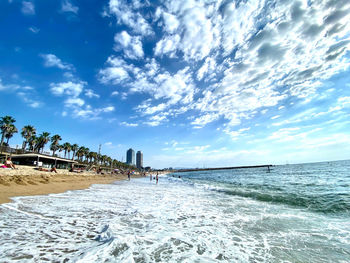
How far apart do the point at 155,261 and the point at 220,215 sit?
18.3 ft

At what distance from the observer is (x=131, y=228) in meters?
5.76

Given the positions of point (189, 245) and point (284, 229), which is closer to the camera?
point (189, 245)

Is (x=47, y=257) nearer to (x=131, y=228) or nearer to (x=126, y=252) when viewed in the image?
(x=126, y=252)

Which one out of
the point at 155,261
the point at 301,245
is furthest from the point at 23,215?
the point at 301,245

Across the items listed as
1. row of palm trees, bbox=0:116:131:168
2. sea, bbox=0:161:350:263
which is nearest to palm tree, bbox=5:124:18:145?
row of palm trees, bbox=0:116:131:168

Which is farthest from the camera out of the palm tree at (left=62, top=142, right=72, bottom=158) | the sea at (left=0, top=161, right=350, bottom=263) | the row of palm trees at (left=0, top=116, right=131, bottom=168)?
the palm tree at (left=62, top=142, right=72, bottom=158)

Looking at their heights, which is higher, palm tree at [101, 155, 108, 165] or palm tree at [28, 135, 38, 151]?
palm tree at [28, 135, 38, 151]

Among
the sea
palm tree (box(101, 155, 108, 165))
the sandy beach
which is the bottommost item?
the sea

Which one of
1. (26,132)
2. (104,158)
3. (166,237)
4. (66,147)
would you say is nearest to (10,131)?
(26,132)

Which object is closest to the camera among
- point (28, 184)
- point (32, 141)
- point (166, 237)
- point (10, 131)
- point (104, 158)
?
point (166, 237)

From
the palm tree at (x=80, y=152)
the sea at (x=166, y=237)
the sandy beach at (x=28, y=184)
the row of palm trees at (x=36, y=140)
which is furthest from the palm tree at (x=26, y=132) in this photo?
the sea at (x=166, y=237)

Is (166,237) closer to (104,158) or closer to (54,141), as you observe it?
(54,141)

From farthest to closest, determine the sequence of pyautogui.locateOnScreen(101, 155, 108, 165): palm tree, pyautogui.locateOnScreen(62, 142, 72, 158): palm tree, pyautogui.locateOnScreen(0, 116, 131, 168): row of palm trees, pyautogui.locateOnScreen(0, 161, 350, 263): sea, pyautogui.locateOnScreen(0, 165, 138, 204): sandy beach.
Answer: pyautogui.locateOnScreen(101, 155, 108, 165): palm tree < pyautogui.locateOnScreen(62, 142, 72, 158): palm tree < pyautogui.locateOnScreen(0, 116, 131, 168): row of palm trees < pyautogui.locateOnScreen(0, 165, 138, 204): sandy beach < pyautogui.locateOnScreen(0, 161, 350, 263): sea

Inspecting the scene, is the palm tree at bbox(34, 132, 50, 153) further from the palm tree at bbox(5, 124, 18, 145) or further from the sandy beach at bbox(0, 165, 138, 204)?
the sandy beach at bbox(0, 165, 138, 204)
